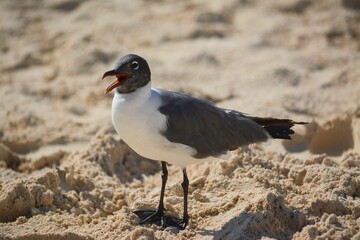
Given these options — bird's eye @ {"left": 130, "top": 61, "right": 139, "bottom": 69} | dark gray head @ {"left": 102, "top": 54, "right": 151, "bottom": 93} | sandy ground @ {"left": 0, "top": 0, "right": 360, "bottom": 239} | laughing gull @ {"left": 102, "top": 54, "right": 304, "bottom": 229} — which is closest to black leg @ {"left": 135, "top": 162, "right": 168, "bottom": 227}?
laughing gull @ {"left": 102, "top": 54, "right": 304, "bottom": 229}

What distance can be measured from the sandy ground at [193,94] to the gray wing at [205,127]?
0.40 m

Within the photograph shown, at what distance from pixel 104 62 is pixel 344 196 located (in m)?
4.46

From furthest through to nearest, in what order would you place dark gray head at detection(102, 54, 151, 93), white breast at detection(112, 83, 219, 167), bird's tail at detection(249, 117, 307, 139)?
bird's tail at detection(249, 117, 307, 139), dark gray head at detection(102, 54, 151, 93), white breast at detection(112, 83, 219, 167)

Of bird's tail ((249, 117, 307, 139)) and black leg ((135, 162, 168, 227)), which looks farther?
bird's tail ((249, 117, 307, 139))

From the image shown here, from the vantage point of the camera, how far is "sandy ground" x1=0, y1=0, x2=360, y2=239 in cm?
489

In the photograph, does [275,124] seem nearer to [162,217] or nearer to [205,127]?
[205,127]

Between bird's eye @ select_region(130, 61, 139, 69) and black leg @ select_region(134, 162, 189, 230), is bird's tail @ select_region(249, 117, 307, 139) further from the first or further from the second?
bird's eye @ select_region(130, 61, 139, 69)

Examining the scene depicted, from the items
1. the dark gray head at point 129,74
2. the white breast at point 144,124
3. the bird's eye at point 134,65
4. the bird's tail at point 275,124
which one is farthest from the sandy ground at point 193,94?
the bird's eye at point 134,65

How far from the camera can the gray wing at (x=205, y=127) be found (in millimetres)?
4906

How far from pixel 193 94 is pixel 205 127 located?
96.3 inches

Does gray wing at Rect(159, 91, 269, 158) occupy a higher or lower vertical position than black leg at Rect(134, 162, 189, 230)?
higher

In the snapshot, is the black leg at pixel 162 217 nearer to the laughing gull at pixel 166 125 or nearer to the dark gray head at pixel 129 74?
the laughing gull at pixel 166 125

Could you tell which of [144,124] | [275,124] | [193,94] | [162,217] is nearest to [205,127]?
[144,124]

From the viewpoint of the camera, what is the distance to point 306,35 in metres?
9.30
